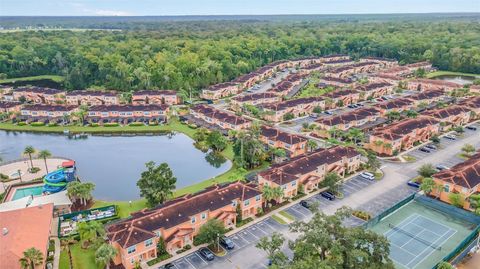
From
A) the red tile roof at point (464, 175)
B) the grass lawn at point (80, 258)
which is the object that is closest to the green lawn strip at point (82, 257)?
the grass lawn at point (80, 258)

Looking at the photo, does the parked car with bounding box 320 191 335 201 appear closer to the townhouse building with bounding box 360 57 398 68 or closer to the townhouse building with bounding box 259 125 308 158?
the townhouse building with bounding box 259 125 308 158

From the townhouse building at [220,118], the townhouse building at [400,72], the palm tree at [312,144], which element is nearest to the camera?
the palm tree at [312,144]

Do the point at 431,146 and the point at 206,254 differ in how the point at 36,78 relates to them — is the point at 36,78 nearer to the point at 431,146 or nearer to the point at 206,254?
the point at 206,254

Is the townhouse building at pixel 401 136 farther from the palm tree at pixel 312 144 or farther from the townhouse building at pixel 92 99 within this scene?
the townhouse building at pixel 92 99

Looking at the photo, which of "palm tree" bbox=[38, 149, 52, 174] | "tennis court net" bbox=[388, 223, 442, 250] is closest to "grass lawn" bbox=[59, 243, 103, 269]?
"palm tree" bbox=[38, 149, 52, 174]

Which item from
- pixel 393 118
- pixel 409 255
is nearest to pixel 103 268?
pixel 409 255
